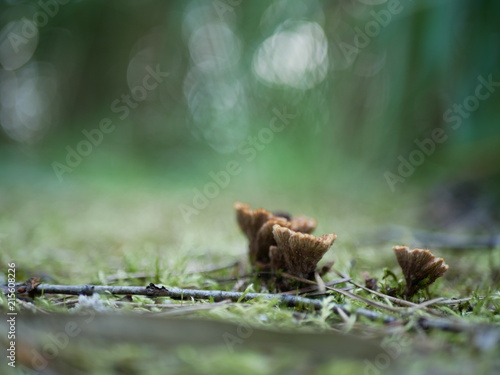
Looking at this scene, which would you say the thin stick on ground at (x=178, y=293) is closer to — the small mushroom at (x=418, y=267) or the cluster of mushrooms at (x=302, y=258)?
the cluster of mushrooms at (x=302, y=258)

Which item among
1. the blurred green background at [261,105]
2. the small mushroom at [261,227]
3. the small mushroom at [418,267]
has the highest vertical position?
the blurred green background at [261,105]

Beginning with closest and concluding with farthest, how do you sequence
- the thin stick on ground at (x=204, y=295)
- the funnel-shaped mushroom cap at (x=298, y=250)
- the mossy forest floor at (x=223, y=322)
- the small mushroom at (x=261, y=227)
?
the mossy forest floor at (x=223, y=322), the thin stick on ground at (x=204, y=295), the funnel-shaped mushroom cap at (x=298, y=250), the small mushroom at (x=261, y=227)

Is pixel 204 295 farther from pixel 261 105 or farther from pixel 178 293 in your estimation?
pixel 261 105

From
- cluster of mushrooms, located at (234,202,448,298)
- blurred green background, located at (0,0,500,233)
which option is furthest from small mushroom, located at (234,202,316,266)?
blurred green background, located at (0,0,500,233)

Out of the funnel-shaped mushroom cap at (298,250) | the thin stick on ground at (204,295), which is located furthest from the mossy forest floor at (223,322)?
the funnel-shaped mushroom cap at (298,250)

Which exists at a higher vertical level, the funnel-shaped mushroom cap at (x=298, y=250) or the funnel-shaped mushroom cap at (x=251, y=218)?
A: the funnel-shaped mushroom cap at (x=251, y=218)

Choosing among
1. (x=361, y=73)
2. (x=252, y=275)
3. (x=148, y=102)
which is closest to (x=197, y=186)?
(x=361, y=73)

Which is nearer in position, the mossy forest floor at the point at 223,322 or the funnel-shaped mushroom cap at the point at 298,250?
the mossy forest floor at the point at 223,322

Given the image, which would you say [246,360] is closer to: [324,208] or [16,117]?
[324,208]
